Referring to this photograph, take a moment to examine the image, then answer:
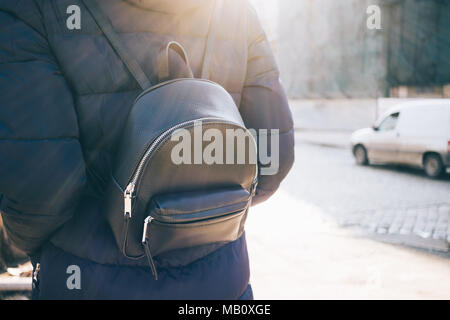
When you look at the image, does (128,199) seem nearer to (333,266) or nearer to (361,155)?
(333,266)

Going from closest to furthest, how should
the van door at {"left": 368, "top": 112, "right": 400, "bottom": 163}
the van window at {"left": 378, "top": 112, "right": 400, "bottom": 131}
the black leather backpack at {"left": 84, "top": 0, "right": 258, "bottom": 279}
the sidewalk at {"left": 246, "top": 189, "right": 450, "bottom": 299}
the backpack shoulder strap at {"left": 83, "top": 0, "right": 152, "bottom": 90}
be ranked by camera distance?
the black leather backpack at {"left": 84, "top": 0, "right": 258, "bottom": 279}
the backpack shoulder strap at {"left": 83, "top": 0, "right": 152, "bottom": 90}
the sidewalk at {"left": 246, "top": 189, "right": 450, "bottom": 299}
the van door at {"left": 368, "top": 112, "right": 400, "bottom": 163}
the van window at {"left": 378, "top": 112, "right": 400, "bottom": 131}

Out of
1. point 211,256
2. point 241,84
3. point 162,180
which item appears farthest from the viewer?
point 241,84

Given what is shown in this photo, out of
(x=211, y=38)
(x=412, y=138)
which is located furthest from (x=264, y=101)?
(x=412, y=138)

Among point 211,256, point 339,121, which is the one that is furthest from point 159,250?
point 339,121

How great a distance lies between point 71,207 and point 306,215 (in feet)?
17.9

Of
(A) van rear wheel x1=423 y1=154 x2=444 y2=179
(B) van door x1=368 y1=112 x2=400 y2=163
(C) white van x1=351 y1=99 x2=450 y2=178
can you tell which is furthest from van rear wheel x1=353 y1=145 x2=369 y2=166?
(A) van rear wheel x1=423 y1=154 x2=444 y2=179

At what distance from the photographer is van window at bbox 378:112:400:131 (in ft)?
34.7

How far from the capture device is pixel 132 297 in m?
1.32

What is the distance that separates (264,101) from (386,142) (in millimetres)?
9736

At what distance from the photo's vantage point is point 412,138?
9.86 m

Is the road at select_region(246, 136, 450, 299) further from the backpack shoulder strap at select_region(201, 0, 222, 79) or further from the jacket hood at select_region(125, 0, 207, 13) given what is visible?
the jacket hood at select_region(125, 0, 207, 13)

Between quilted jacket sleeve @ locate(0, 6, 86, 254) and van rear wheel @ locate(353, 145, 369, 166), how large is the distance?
1096cm

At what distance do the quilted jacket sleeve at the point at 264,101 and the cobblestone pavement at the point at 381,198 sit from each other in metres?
3.90
